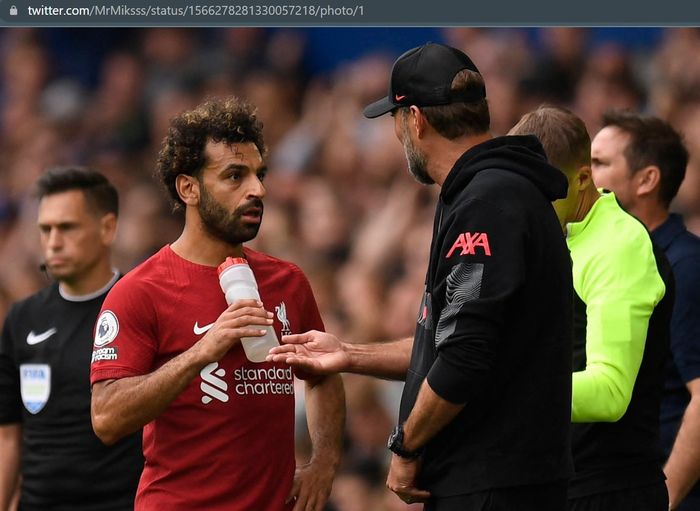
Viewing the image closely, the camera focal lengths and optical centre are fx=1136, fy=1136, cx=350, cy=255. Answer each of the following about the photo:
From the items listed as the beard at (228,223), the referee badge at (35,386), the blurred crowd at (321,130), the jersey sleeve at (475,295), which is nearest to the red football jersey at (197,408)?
the beard at (228,223)

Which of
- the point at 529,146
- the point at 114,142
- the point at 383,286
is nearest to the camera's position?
the point at 529,146

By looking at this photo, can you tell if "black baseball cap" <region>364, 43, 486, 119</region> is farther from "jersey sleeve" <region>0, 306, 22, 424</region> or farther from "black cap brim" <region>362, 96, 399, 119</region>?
"jersey sleeve" <region>0, 306, 22, 424</region>

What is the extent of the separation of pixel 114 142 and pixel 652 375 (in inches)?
194

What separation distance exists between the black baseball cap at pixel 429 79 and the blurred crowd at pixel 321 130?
9.97ft

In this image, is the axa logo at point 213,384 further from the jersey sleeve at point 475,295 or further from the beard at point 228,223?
the jersey sleeve at point 475,295

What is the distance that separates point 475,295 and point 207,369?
0.85 m

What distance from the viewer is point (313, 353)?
10.2ft

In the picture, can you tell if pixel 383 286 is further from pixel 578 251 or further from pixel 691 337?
pixel 578 251

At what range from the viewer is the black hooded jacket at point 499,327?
269cm

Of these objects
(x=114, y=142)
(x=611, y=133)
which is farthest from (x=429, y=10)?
(x=114, y=142)

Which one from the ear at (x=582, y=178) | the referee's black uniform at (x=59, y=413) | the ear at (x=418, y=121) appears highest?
the ear at (x=418, y=121)

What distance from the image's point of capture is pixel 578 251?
11.0 ft

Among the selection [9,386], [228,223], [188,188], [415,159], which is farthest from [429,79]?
[9,386]

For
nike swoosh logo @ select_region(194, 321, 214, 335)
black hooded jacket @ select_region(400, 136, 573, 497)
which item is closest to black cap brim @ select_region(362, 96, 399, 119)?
black hooded jacket @ select_region(400, 136, 573, 497)
